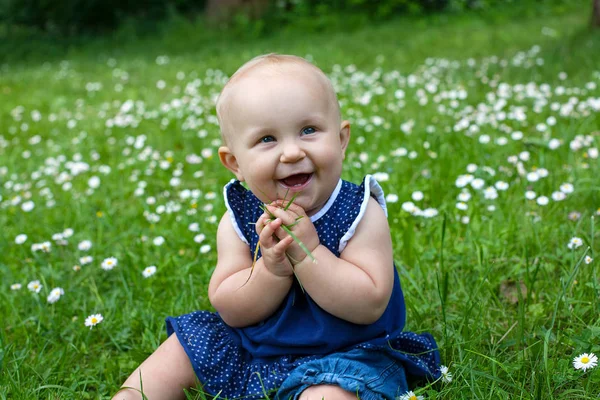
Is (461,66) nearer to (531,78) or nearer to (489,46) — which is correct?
(531,78)

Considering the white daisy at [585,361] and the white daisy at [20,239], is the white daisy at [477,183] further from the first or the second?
the white daisy at [20,239]

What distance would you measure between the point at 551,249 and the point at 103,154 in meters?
3.80

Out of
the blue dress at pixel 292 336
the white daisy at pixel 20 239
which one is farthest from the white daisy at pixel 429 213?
the white daisy at pixel 20 239

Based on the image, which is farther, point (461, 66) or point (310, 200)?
point (461, 66)

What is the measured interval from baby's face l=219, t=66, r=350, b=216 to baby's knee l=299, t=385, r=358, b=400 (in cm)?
54

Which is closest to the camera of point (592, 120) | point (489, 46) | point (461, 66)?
point (592, 120)

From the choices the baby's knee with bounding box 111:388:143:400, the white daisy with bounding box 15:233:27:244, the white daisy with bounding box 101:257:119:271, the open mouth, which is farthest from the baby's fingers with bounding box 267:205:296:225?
the white daisy with bounding box 15:233:27:244

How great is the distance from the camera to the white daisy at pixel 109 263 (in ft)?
10.1

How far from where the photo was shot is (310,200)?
1.97 m

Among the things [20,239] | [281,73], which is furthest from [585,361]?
[20,239]

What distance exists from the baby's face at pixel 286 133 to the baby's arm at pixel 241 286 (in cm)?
25

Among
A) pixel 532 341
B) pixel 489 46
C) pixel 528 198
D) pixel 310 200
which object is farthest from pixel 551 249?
pixel 489 46

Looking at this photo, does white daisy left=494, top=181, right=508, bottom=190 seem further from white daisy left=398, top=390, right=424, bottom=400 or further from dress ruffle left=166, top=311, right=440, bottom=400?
white daisy left=398, top=390, right=424, bottom=400

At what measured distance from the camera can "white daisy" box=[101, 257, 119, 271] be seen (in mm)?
3072
